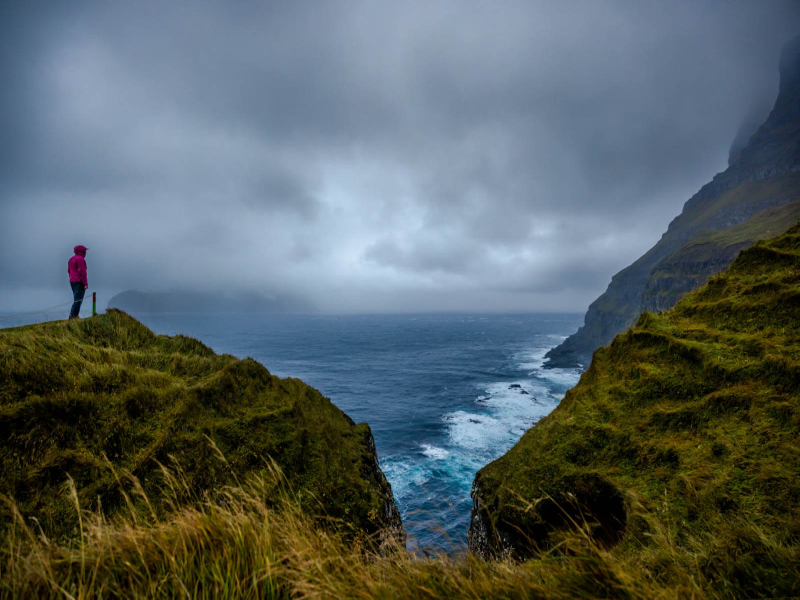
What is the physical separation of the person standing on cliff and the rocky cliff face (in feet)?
318

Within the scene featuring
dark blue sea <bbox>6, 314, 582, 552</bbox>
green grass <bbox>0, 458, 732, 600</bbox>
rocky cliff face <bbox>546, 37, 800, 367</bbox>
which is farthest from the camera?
rocky cliff face <bbox>546, 37, 800, 367</bbox>

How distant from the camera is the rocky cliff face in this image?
89688mm

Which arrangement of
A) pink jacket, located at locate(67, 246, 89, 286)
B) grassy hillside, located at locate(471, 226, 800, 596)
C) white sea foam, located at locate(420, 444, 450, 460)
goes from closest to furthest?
1. grassy hillside, located at locate(471, 226, 800, 596)
2. pink jacket, located at locate(67, 246, 89, 286)
3. white sea foam, located at locate(420, 444, 450, 460)

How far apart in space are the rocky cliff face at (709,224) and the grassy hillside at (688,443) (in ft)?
283

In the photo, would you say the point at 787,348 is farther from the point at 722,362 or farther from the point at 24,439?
the point at 24,439

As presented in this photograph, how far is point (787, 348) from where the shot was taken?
9.46 meters

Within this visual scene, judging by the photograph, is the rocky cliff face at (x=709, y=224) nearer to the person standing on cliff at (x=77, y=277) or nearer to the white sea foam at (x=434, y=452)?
the white sea foam at (x=434, y=452)

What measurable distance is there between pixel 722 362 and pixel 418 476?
28.1 metres

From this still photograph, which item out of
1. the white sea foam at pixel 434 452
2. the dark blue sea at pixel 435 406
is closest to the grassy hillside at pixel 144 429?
the dark blue sea at pixel 435 406

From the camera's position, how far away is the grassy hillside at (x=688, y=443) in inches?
237

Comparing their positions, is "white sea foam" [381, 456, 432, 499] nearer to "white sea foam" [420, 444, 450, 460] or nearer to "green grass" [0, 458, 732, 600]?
"white sea foam" [420, 444, 450, 460]

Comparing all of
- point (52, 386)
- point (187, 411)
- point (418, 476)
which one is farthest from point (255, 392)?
point (418, 476)

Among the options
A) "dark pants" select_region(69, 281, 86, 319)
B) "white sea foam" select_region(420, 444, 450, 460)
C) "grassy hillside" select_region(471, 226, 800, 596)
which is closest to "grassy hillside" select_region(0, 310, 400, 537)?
"dark pants" select_region(69, 281, 86, 319)

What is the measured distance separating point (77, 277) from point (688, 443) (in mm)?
21685
